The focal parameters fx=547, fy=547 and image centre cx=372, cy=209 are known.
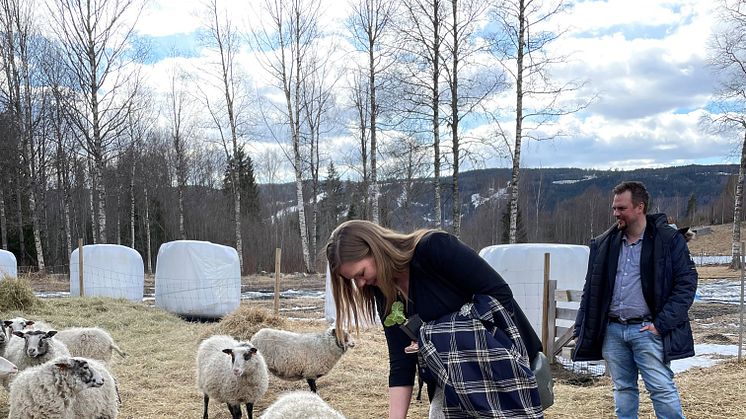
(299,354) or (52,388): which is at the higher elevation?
(52,388)

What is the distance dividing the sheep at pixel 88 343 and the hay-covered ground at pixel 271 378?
1.20 feet

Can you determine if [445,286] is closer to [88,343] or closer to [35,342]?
[35,342]

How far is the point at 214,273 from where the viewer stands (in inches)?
517

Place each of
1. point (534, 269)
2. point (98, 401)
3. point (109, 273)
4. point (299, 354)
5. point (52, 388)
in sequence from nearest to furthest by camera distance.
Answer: point (52, 388), point (98, 401), point (299, 354), point (534, 269), point (109, 273)

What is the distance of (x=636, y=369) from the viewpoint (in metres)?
3.86

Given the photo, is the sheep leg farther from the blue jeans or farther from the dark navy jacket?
the blue jeans

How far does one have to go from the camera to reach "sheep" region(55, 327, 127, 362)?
23.5 feet

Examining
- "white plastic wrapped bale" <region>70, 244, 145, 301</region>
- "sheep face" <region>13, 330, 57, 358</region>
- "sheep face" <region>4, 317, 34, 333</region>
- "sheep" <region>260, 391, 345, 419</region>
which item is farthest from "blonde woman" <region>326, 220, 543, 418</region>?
"white plastic wrapped bale" <region>70, 244, 145, 301</region>

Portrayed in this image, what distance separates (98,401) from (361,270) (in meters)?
3.98

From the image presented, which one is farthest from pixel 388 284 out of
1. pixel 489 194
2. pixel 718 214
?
pixel 718 214

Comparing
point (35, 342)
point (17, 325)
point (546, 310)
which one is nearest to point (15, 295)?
point (17, 325)

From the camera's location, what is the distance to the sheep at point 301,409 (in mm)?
2990

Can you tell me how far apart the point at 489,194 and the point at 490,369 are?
60833mm

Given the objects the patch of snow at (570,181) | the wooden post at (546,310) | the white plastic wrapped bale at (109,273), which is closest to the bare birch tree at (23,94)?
the white plastic wrapped bale at (109,273)
